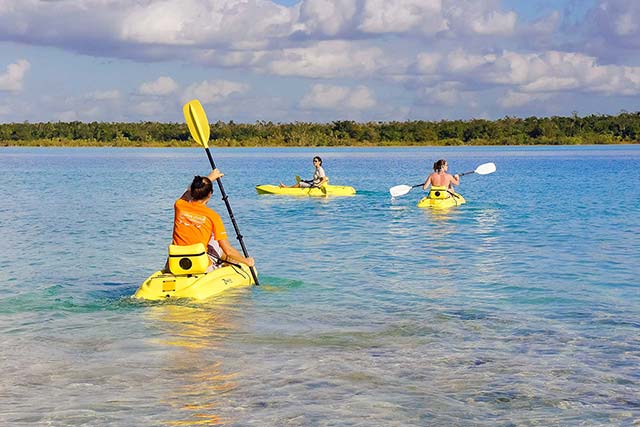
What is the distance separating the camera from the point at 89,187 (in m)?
32.8

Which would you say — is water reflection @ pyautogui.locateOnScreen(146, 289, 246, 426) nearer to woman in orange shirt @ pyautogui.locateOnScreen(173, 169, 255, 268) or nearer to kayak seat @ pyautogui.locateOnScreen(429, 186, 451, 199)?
woman in orange shirt @ pyautogui.locateOnScreen(173, 169, 255, 268)

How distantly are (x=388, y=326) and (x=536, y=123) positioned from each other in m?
88.9

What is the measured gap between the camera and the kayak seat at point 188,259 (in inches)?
344

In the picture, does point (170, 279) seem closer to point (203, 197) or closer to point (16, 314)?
point (203, 197)

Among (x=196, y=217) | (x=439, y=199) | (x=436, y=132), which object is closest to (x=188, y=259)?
(x=196, y=217)

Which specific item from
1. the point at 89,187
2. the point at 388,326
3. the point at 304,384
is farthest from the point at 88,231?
the point at 89,187

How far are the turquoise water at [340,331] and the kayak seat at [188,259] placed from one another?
0.39 m

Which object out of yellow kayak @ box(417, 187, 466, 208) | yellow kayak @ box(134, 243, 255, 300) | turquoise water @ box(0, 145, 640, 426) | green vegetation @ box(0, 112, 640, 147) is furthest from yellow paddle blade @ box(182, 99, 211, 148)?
green vegetation @ box(0, 112, 640, 147)

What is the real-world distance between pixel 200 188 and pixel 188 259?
2.45 feet

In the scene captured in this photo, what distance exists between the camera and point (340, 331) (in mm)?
8039

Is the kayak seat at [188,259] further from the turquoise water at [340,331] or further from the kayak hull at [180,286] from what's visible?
the turquoise water at [340,331]

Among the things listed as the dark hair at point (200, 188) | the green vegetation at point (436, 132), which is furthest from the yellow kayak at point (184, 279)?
the green vegetation at point (436, 132)

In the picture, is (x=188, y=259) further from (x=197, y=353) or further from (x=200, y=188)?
(x=197, y=353)

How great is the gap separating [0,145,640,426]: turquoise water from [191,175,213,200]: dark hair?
114 centimetres
